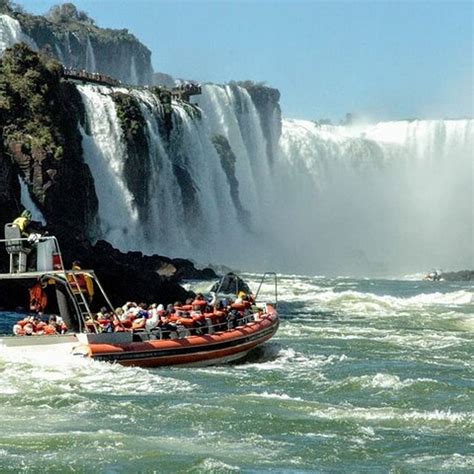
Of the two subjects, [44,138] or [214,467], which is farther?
[44,138]

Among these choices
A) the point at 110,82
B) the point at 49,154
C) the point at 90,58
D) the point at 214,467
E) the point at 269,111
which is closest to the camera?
the point at 214,467

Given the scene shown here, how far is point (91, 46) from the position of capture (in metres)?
104

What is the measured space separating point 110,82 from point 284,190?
25.0 metres

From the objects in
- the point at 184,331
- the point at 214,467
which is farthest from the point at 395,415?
the point at 184,331

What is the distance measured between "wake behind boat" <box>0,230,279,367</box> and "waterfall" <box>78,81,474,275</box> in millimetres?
25924

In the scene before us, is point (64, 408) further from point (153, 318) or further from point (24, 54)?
point (24, 54)

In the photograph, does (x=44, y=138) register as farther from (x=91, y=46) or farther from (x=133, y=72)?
(x=133, y=72)

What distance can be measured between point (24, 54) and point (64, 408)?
98.4ft

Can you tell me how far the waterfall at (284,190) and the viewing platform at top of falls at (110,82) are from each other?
8.83 ft

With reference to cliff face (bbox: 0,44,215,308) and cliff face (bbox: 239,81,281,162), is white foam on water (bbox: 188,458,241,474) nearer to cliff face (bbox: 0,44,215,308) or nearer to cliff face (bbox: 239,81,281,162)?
cliff face (bbox: 0,44,215,308)

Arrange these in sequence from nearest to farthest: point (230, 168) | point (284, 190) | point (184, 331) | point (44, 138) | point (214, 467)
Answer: point (214, 467) → point (184, 331) → point (44, 138) → point (230, 168) → point (284, 190)

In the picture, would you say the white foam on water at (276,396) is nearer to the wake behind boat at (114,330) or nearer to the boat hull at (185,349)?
the boat hull at (185,349)

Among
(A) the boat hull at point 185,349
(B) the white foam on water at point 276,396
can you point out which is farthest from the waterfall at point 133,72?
(B) the white foam on water at point 276,396

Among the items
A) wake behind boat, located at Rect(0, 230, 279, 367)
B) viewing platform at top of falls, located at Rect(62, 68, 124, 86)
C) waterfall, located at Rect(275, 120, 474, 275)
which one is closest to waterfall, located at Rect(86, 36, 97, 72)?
waterfall, located at Rect(275, 120, 474, 275)
